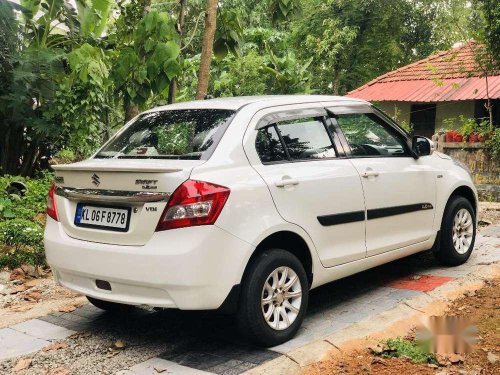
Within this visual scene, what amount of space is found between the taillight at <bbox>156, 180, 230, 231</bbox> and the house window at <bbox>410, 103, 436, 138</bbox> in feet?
59.7

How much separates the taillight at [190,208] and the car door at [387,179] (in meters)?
1.57

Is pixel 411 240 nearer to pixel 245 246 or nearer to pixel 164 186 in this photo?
pixel 245 246

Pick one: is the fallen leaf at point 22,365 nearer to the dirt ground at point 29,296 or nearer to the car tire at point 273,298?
the dirt ground at point 29,296

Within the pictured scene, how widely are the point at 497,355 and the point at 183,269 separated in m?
2.04

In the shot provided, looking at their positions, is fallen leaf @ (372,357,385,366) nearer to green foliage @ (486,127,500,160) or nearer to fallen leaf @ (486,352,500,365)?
fallen leaf @ (486,352,500,365)

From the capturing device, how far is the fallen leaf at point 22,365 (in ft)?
12.6

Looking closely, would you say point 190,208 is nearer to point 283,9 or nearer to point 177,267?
point 177,267

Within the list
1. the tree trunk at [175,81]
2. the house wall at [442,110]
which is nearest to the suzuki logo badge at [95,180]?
the tree trunk at [175,81]

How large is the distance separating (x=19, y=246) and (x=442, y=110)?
16.3 meters

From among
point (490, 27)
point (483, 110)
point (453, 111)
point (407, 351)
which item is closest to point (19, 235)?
point (407, 351)

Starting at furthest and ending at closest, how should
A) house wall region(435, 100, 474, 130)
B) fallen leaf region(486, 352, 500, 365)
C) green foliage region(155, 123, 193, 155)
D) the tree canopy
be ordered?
house wall region(435, 100, 474, 130), the tree canopy, green foliage region(155, 123, 193, 155), fallen leaf region(486, 352, 500, 365)

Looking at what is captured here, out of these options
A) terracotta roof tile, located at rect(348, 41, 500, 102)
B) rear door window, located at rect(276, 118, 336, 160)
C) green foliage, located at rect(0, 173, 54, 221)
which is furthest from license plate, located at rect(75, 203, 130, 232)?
terracotta roof tile, located at rect(348, 41, 500, 102)

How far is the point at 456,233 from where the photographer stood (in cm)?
580

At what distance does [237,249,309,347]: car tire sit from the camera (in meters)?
3.71
